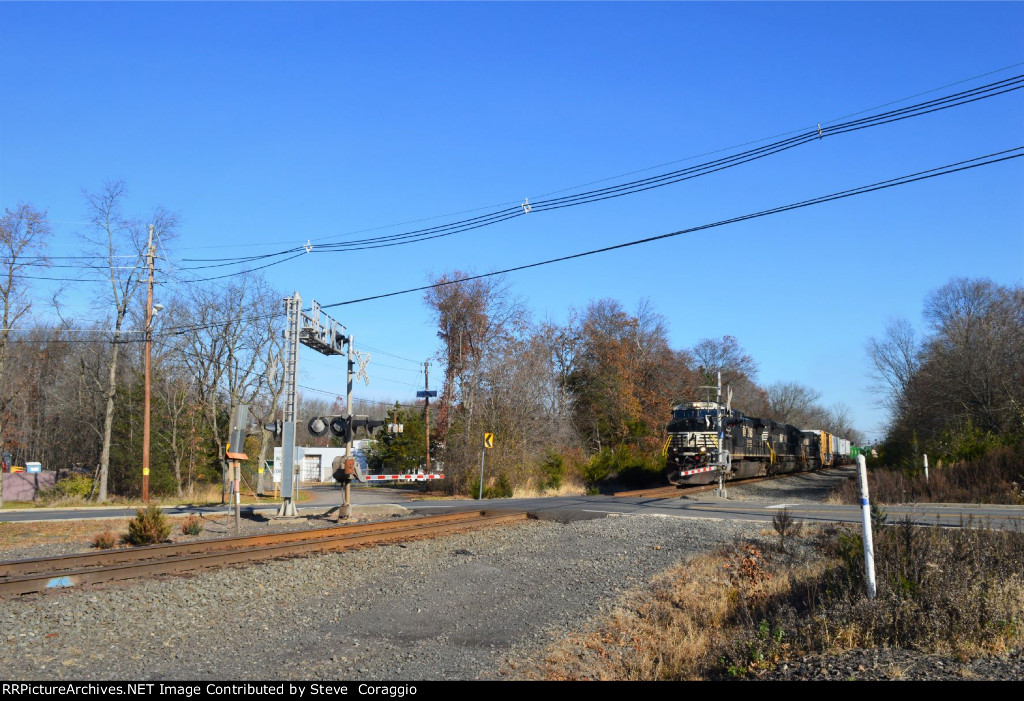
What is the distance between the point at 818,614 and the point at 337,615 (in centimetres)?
550

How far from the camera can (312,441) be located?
12925cm

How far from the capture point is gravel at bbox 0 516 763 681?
6.77 m

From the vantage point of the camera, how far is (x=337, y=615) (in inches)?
353

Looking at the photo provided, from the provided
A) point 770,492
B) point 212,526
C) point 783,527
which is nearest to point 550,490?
point 770,492

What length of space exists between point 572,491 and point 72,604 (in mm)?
26901

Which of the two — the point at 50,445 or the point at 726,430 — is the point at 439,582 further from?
the point at 50,445

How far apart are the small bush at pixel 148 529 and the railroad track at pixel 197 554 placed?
5.66ft

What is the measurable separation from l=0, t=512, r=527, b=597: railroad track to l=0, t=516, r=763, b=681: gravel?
569 mm

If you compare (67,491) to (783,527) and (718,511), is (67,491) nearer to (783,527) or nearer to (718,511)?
(718,511)

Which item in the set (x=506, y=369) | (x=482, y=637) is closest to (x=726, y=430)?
(x=506, y=369)

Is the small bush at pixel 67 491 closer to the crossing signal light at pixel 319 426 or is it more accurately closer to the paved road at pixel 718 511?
the paved road at pixel 718 511

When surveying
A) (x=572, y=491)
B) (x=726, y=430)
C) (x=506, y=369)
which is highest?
(x=506, y=369)

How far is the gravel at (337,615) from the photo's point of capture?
6770 millimetres

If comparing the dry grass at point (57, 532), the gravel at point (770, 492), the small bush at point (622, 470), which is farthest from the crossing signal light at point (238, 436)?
the small bush at point (622, 470)
